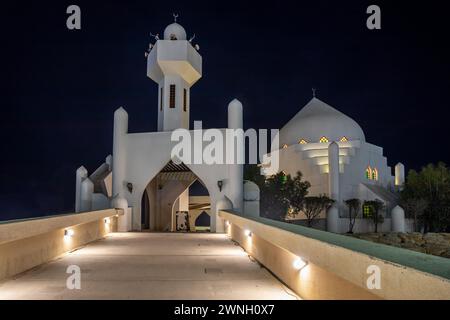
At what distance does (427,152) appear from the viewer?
7462 cm

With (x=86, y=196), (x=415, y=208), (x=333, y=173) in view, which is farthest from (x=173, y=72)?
(x=415, y=208)

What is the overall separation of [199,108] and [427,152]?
37.1 m

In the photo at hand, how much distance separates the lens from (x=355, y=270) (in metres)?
3.91

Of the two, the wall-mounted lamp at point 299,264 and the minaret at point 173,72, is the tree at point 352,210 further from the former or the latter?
the wall-mounted lamp at point 299,264

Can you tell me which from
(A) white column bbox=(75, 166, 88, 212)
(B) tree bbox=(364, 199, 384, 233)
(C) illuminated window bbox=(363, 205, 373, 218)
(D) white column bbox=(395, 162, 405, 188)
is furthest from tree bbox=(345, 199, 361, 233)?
(A) white column bbox=(75, 166, 88, 212)

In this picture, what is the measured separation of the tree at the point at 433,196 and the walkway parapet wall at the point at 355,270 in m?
32.4

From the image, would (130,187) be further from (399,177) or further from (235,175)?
(399,177)

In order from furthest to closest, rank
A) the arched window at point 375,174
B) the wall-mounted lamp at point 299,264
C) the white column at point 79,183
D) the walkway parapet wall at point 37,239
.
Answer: the arched window at point 375,174, the white column at point 79,183, the walkway parapet wall at point 37,239, the wall-mounted lamp at point 299,264

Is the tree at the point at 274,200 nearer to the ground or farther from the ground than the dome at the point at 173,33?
nearer to the ground

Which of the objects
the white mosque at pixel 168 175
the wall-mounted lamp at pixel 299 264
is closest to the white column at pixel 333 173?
the white mosque at pixel 168 175

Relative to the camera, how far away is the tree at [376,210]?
35062mm

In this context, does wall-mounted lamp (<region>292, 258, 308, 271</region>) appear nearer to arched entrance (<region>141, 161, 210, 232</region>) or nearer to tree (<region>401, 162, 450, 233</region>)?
arched entrance (<region>141, 161, 210, 232</region>)

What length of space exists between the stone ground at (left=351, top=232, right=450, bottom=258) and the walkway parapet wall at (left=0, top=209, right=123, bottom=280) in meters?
24.0
